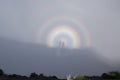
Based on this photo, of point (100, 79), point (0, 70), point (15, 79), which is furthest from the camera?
point (0, 70)

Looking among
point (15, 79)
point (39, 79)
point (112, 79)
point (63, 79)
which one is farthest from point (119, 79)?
point (15, 79)

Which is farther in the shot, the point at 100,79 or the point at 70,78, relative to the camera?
the point at 100,79

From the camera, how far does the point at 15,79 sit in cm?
7131

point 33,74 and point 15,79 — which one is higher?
point 33,74

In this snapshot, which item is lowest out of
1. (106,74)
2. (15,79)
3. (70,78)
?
(70,78)

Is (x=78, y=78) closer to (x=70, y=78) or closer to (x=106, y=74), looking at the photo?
(x=70, y=78)

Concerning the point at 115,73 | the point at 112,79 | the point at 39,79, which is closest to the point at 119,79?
the point at 112,79

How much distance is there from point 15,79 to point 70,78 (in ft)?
70.1

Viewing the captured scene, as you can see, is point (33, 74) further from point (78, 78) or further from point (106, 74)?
point (78, 78)

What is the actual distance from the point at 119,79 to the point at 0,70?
102ft

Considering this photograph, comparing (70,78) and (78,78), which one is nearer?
(70,78)

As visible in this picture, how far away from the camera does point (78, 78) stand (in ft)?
197

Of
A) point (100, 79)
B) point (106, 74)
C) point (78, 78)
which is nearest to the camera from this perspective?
point (78, 78)

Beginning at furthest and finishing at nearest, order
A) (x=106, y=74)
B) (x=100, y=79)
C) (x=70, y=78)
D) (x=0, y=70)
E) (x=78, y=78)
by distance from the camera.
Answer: (x=0, y=70)
(x=106, y=74)
(x=100, y=79)
(x=78, y=78)
(x=70, y=78)
